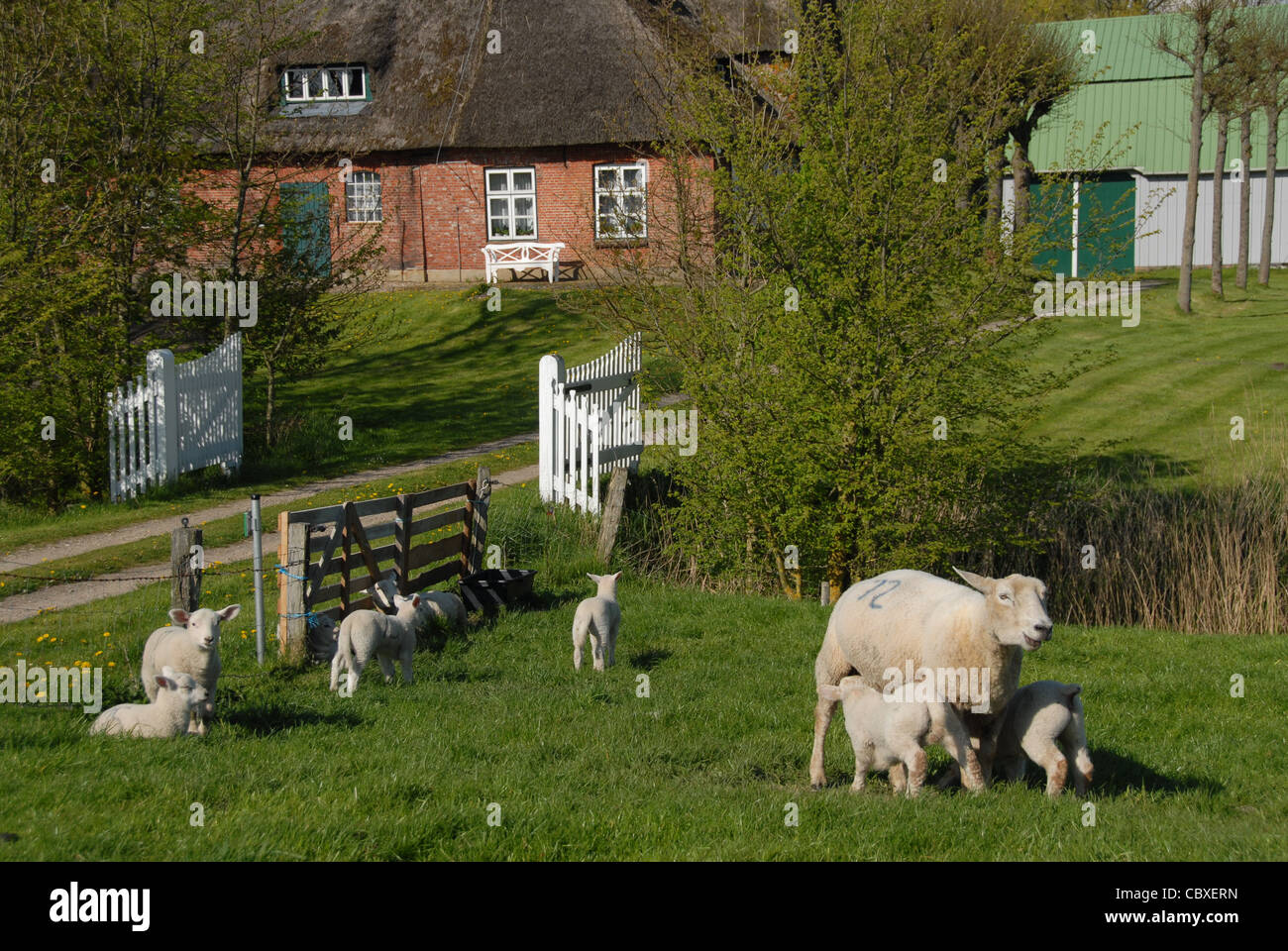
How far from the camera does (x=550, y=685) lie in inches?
390

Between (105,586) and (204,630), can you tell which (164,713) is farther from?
(105,586)

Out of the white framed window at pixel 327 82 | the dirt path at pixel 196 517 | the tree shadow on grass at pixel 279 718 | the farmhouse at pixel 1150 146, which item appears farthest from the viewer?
the farmhouse at pixel 1150 146

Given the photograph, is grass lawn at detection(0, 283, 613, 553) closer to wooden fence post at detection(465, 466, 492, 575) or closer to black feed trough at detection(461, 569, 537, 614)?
wooden fence post at detection(465, 466, 492, 575)

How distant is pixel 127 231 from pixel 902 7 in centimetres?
1221

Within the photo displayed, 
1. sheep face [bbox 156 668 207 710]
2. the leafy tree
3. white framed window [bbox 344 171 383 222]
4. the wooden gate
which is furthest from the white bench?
sheep face [bbox 156 668 207 710]

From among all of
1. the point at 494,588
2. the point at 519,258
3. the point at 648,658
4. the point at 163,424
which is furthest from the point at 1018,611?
the point at 519,258

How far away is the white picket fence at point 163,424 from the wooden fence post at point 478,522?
22.6 ft

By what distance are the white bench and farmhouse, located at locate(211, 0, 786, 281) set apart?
50 cm

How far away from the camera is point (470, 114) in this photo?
35.4m

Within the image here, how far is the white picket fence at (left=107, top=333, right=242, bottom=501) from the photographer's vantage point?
18000 millimetres

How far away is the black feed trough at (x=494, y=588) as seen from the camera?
12.4m

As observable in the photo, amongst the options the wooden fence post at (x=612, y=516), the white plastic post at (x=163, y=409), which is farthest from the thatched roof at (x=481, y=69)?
the wooden fence post at (x=612, y=516)

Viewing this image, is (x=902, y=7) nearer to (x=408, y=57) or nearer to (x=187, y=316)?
(x=187, y=316)

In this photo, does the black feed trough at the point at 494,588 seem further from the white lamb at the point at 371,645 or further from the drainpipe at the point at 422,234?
the drainpipe at the point at 422,234
